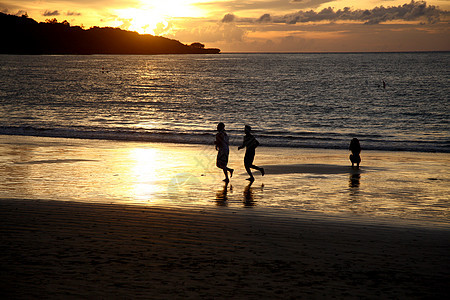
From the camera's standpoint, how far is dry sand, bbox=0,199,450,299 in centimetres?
580

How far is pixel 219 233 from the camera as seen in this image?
8320mm

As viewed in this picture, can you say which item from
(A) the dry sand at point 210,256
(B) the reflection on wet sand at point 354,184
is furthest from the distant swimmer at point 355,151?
(A) the dry sand at point 210,256

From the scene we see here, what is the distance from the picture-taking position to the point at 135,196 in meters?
11.7

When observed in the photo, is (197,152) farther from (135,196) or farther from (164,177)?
(135,196)

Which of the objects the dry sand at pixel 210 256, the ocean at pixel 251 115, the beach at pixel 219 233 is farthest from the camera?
the ocean at pixel 251 115

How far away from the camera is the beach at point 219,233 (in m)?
5.96

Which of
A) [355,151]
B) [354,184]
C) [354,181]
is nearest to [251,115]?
[355,151]

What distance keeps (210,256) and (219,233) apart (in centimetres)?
130

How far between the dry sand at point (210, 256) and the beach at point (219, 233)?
1.0 inches

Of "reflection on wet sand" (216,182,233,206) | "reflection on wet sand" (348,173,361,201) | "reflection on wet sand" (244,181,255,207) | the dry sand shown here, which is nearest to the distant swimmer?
"reflection on wet sand" (348,173,361,201)

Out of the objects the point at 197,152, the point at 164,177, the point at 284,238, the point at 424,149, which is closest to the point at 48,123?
the point at 197,152

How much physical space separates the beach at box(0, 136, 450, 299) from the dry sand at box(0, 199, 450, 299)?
0.02 meters

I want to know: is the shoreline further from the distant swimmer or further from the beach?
the distant swimmer

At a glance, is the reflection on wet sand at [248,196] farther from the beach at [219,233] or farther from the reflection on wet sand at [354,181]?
the reflection on wet sand at [354,181]
